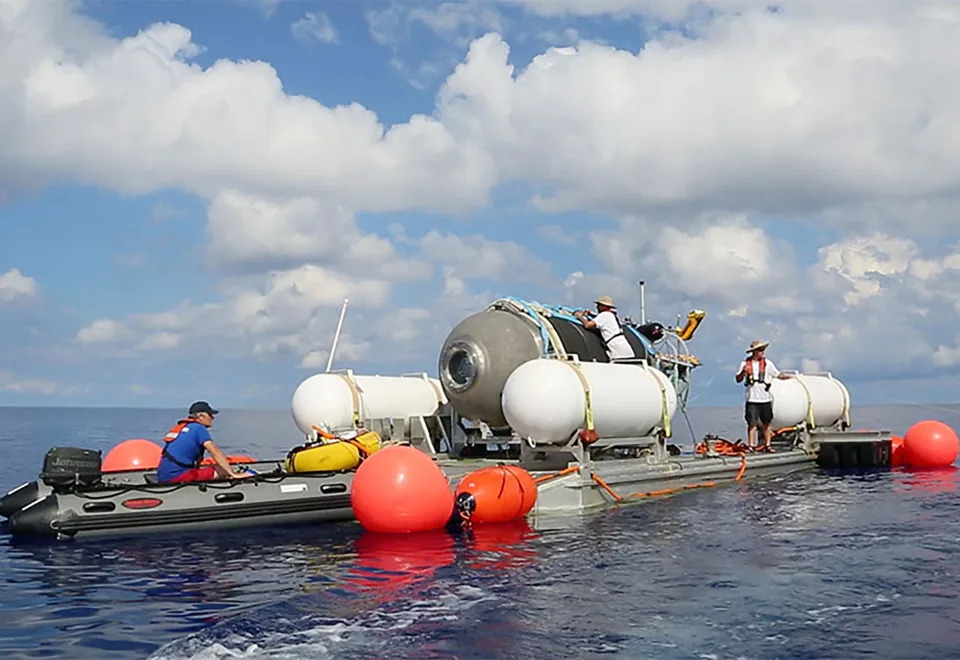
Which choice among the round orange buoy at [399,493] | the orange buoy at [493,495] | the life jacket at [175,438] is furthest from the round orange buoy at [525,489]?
the life jacket at [175,438]

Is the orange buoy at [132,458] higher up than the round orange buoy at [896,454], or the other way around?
the orange buoy at [132,458]

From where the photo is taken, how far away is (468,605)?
28.7 feet

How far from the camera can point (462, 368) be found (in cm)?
1695

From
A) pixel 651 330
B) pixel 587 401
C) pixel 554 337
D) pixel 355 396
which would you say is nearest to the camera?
pixel 587 401

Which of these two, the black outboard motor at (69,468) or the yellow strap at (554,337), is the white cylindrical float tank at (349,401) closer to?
the yellow strap at (554,337)

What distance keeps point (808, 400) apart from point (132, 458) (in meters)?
15.4

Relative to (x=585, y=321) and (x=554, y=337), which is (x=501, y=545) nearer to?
(x=554, y=337)

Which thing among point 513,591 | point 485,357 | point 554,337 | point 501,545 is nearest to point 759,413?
point 554,337

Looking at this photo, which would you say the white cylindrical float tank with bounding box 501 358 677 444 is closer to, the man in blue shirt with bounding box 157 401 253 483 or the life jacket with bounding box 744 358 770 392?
the man in blue shirt with bounding box 157 401 253 483

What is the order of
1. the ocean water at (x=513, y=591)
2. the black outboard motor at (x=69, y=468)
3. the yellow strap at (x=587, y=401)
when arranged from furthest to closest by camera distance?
the yellow strap at (x=587, y=401) < the black outboard motor at (x=69, y=468) < the ocean water at (x=513, y=591)

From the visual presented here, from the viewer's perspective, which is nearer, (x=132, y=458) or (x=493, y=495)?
(x=493, y=495)

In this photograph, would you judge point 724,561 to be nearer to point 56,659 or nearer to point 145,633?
point 145,633

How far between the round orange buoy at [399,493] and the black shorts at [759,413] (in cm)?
1060

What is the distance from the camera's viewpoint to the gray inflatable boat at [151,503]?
12.0 metres
